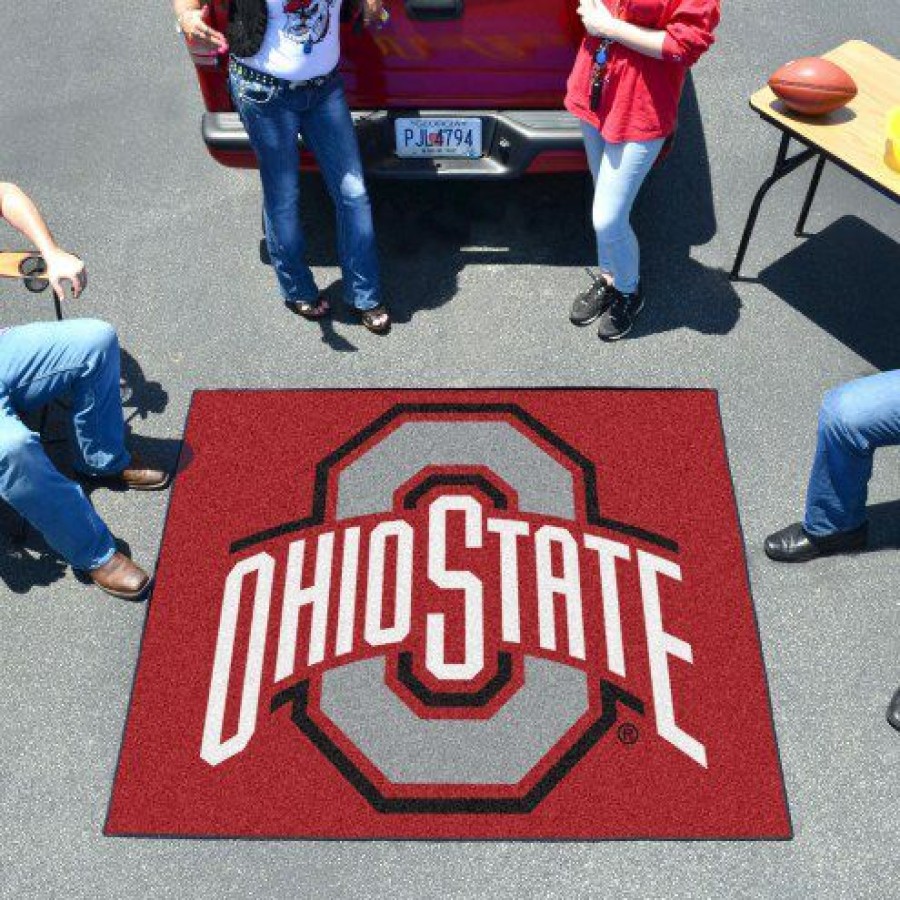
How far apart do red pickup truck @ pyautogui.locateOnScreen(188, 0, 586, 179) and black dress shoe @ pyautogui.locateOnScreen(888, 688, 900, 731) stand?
7.23 feet

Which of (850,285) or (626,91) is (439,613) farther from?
(850,285)

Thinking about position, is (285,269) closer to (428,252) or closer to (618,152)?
(428,252)

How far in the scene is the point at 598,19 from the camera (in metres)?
3.42

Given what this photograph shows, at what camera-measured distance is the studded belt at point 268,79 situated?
3625mm

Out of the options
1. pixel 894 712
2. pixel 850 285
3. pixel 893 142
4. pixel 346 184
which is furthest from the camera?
pixel 850 285

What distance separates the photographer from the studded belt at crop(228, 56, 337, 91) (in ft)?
11.9

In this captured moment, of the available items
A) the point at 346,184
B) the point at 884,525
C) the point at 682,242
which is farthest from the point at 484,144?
the point at 884,525

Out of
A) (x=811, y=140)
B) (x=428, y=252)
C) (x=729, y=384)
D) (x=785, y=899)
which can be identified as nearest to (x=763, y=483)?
(x=729, y=384)

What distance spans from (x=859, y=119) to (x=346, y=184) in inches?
72.9

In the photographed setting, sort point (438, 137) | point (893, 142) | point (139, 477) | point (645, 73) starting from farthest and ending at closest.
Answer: point (438, 137)
point (139, 477)
point (893, 142)
point (645, 73)

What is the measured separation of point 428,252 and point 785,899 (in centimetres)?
285

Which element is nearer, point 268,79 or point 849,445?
point 849,445

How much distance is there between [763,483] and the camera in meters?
3.90

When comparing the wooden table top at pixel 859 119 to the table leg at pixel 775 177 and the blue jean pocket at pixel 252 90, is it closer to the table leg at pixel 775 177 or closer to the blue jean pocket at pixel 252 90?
the table leg at pixel 775 177
